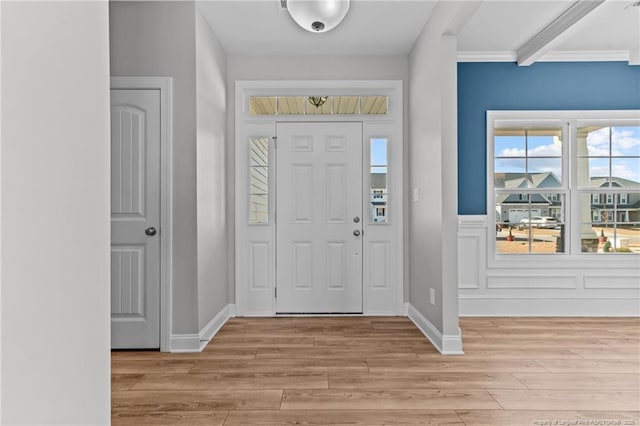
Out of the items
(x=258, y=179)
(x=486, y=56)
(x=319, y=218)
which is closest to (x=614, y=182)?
(x=486, y=56)

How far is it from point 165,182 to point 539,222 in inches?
144

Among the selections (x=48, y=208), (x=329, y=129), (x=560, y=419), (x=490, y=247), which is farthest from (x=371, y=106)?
(x=48, y=208)

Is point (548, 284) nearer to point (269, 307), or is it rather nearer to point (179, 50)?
point (269, 307)

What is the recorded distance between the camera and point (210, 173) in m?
3.85

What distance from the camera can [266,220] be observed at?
4.57 metres

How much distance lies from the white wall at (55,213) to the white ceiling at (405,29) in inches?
95.6

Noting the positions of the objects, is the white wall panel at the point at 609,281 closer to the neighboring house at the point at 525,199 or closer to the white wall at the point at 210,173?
the neighboring house at the point at 525,199

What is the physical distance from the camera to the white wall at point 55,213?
2.65 feet

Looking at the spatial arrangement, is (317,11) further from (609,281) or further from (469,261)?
(609,281)

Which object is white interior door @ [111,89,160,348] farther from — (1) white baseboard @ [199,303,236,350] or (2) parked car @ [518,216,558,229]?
(2) parked car @ [518,216,558,229]

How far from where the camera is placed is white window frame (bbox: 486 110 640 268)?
14.9ft

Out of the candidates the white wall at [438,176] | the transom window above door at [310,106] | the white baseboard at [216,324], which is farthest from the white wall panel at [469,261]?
the white baseboard at [216,324]

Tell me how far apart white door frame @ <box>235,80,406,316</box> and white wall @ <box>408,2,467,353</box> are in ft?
1.43

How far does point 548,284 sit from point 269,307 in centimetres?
283
